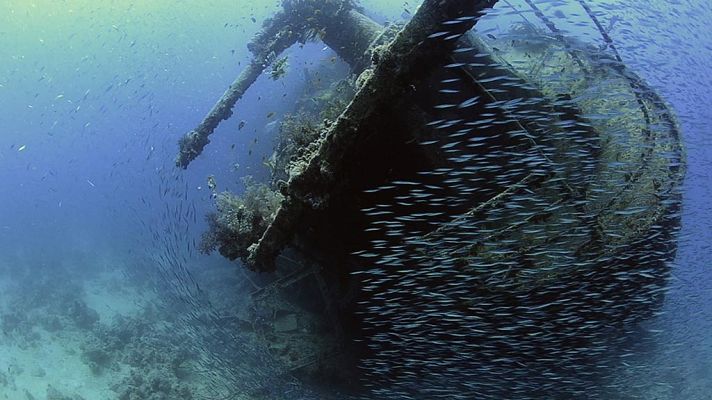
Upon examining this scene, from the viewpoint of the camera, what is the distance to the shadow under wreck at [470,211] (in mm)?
5719

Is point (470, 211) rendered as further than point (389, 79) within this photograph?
Yes

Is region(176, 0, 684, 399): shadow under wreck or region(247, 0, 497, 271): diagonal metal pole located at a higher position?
region(247, 0, 497, 271): diagonal metal pole

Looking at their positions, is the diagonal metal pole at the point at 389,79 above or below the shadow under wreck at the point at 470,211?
above

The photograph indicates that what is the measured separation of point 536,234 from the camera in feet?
20.5

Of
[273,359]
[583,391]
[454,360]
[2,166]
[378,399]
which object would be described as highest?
[2,166]

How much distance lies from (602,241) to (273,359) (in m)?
6.65

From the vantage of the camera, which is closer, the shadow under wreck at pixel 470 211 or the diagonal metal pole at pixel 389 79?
the diagonal metal pole at pixel 389 79

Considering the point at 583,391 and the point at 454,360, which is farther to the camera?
the point at 583,391

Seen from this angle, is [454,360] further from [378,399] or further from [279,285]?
[279,285]

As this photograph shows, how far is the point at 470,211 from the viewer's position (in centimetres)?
590

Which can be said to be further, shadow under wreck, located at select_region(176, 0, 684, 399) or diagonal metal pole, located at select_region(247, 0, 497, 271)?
shadow under wreck, located at select_region(176, 0, 684, 399)

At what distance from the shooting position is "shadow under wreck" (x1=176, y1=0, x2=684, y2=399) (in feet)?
18.8

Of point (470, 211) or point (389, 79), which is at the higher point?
point (389, 79)

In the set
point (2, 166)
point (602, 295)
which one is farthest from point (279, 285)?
point (2, 166)
